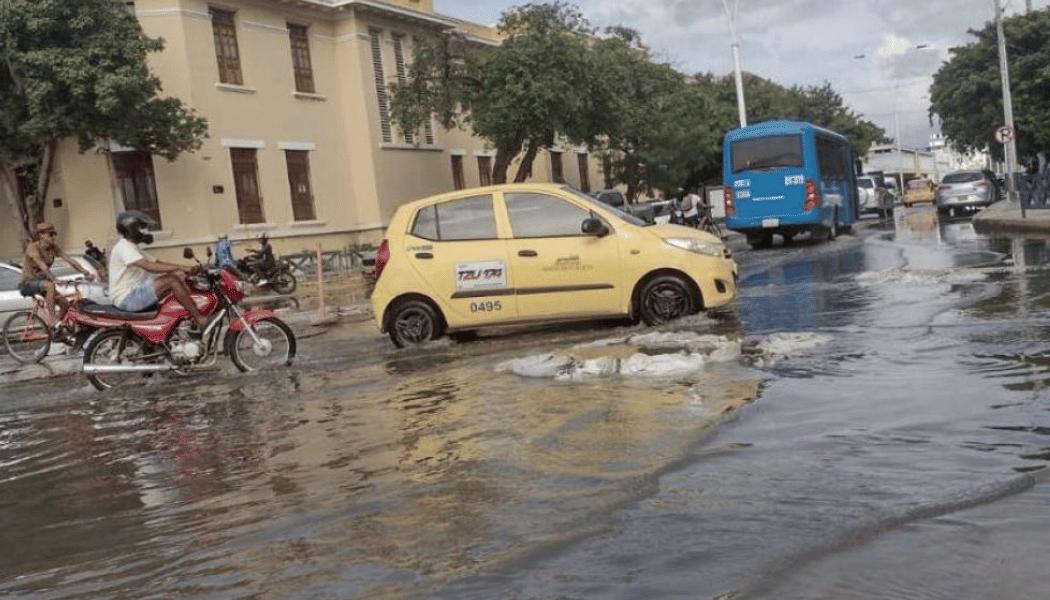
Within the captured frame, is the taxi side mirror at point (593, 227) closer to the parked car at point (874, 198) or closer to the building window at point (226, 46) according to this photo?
the building window at point (226, 46)

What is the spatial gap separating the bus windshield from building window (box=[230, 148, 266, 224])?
14.1m

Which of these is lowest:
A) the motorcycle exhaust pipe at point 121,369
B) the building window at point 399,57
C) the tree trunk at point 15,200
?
the motorcycle exhaust pipe at point 121,369

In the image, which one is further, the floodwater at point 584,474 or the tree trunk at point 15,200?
the tree trunk at point 15,200

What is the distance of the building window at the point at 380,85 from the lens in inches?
1260

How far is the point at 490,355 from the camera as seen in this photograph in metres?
9.20

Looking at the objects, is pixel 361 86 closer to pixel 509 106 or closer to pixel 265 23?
pixel 265 23

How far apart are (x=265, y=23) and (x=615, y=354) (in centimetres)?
2399

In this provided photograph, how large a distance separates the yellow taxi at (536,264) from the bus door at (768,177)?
42.3ft

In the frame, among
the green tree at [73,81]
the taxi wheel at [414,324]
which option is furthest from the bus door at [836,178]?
the green tree at [73,81]

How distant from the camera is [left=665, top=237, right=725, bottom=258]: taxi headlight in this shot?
32.5ft

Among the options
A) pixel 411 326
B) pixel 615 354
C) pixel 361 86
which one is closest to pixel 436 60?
pixel 361 86

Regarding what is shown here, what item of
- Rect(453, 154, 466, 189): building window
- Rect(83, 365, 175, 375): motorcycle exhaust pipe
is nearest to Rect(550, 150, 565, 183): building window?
Rect(453, 154, 466, 189): building window

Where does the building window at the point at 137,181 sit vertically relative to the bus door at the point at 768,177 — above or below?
above

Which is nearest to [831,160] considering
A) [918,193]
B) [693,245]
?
[693,245]
